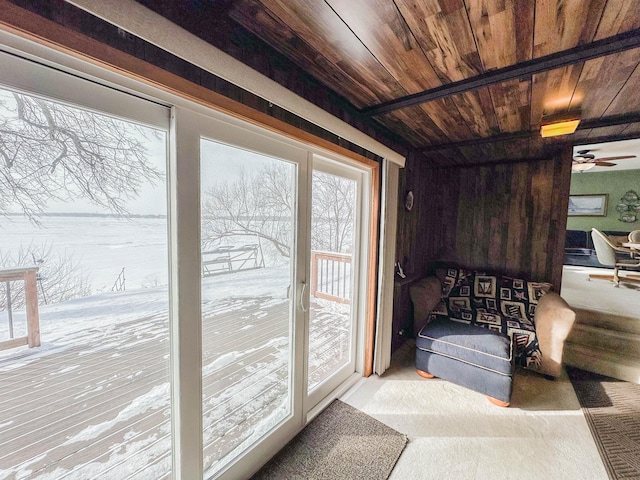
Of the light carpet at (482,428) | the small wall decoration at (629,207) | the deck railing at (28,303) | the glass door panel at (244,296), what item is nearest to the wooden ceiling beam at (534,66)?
the glass door panel at (244,296)

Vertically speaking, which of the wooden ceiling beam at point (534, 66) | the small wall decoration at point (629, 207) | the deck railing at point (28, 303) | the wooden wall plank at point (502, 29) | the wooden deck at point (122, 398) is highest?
the wooden wall plank at point (502, 29)

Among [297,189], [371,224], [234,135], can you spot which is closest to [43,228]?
[234,135]

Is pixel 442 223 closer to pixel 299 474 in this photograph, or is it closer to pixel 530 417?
pixel 530 417

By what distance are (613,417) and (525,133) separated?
232 cm

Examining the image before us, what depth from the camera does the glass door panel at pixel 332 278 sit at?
2111mm

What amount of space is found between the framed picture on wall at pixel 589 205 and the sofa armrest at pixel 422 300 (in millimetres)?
6365

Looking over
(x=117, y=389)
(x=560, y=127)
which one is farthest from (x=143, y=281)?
(x=560, y=127)

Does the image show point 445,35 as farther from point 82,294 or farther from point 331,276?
point 331,276

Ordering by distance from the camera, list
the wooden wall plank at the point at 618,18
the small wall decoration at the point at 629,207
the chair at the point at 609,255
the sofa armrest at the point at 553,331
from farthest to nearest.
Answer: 1. the small wall decoration at the point at 629,207
2. the chair at the point at 609,255
3. the sofa armrest at the point at 553,331
4. the wooden wall plank at the point at 618,18

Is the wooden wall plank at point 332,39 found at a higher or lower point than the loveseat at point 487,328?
higher

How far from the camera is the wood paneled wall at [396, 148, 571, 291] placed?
3.03 m

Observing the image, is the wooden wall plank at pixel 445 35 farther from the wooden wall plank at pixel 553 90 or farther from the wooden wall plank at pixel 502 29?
the wooden wall plank at pixel 553 90

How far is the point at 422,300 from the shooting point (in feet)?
9.57

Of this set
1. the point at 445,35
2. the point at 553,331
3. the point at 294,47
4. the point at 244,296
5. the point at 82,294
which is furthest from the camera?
the point at 553,331
